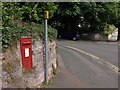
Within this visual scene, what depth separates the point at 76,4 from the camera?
40.4m

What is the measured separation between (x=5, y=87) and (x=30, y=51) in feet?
7.42

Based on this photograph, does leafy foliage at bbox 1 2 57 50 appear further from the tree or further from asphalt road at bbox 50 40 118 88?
the tree

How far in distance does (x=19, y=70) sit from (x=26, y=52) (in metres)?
0.99

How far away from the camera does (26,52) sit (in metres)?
11.0

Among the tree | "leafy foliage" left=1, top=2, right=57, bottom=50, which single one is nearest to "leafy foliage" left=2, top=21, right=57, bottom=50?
"leafy foliage" left=1, top=2, right=57, bottom=50

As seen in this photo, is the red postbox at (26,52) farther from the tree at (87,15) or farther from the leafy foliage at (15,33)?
A: the tree at (87,15)

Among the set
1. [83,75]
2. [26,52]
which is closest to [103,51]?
[83,75]

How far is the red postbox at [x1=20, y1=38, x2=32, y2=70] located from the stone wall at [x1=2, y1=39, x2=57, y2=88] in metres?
0.20

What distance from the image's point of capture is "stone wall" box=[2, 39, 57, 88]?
9.37 m

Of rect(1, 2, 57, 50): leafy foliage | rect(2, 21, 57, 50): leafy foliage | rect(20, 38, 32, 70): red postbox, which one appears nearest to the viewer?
rect(2, 21, 57, 50): leafy foliage

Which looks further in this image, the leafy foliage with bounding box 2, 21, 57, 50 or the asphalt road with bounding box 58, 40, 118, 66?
the asphalt road with bounding box 58, 40, 118, 66

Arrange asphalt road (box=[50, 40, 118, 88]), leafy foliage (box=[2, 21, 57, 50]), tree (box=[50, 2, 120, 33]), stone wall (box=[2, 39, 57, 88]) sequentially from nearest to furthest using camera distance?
1. stone wall (box=[2, 39, 57, 88])
2. leafy foliage (box=[2, 21, 57, 50])
3. asphalt road (box=[50, 40, 118, 88])
4. tree (box=[50, 2, 120, 33])

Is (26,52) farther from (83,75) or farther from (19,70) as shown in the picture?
(83,75)

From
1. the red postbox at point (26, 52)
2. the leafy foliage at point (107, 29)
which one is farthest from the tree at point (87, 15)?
the red postbox at point (26, 52)
